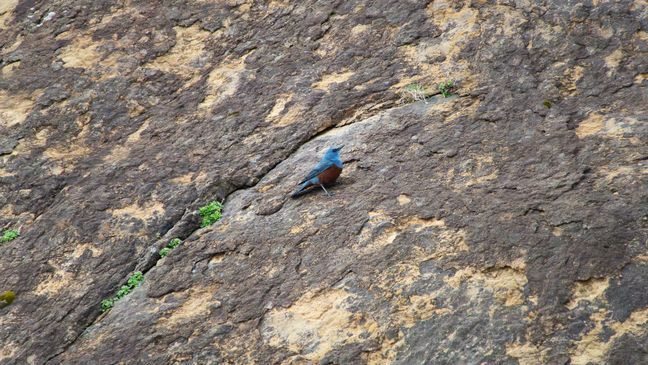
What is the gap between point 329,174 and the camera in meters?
7.32

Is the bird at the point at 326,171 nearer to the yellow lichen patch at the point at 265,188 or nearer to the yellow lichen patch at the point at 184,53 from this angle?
the yellow lichen patch at the point at 265,188

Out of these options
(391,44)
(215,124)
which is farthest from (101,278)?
(391,44)

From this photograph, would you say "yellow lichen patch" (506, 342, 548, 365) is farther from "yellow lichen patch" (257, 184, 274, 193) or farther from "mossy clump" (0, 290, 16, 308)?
"mossy clump" (0, 290, 16, 308)

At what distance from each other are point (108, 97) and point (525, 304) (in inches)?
241

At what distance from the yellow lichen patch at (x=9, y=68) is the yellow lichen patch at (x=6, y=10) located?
910 millimetres

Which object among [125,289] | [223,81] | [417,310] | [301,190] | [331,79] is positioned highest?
[223,81]

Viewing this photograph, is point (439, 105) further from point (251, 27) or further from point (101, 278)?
point (101, 278)

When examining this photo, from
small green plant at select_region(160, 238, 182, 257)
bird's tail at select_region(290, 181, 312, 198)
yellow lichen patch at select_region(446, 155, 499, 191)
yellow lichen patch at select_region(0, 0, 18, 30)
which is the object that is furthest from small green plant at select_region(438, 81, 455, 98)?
yellow lichen patch at select_region(0, 0, 18, 30)

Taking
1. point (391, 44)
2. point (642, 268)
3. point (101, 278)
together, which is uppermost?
point (391, 44)

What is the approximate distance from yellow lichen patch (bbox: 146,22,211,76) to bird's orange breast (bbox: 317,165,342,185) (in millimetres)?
3073

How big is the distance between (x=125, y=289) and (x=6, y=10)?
18.9 feet

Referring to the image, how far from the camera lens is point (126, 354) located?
6328 mm

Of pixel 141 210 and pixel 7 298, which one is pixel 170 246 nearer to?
pixel 141 210

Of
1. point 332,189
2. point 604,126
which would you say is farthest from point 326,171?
point 604,126
